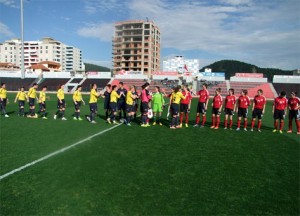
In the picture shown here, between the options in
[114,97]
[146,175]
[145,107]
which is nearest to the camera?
[146,175]

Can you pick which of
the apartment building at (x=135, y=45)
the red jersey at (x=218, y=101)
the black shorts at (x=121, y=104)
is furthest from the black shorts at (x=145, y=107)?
the apartment building at (x=135, y=45)

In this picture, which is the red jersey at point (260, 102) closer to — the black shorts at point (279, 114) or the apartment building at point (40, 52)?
the black shorts at point (279, 114)

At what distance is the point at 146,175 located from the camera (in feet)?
19.0

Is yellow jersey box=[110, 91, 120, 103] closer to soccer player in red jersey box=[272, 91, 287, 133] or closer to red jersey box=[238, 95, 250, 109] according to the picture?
red jersey box=[238, 95, 250, 109]

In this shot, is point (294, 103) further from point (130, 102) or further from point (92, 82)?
point (92, 82)

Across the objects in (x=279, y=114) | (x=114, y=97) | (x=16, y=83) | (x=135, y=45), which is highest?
(x=135, y=45)

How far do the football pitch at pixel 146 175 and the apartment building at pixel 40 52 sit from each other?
444 feet

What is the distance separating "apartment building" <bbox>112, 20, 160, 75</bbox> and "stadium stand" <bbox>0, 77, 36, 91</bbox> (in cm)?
3056

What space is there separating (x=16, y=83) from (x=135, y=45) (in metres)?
41.0

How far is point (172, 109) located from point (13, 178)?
8.06m

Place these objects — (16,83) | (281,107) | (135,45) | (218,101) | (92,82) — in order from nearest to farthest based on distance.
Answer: (281,107) < (218,101) < (92,82) < (16,83) < (135,45)

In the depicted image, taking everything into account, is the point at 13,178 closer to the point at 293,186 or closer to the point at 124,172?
the point at 124,172

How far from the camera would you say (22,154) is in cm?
712

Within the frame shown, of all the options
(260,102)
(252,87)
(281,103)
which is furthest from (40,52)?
(281,103)
